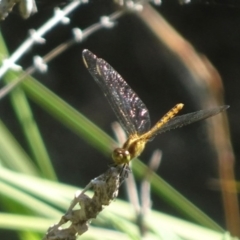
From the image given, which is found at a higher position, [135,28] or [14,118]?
[135,28]

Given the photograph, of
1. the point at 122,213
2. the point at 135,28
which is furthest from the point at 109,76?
the point at 135,28

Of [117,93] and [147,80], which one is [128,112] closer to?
[117,93]

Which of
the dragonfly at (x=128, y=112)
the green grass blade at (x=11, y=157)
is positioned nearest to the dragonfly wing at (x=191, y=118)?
the dragonfly at (x=128, y=112)

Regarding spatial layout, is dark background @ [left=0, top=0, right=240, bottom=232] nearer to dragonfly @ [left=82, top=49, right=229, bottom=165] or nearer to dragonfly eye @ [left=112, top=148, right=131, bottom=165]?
dragonfly @ [left=82, top=49, right=229, bottom=165]

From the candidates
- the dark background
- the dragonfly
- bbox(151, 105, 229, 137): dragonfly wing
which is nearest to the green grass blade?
the dragonfly

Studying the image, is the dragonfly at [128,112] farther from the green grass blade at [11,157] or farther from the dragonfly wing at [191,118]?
the green grass blade at [11,157]

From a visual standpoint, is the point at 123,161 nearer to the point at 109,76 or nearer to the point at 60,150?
the point at 109,76

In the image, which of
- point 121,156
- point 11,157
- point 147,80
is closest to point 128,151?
point 121,156
